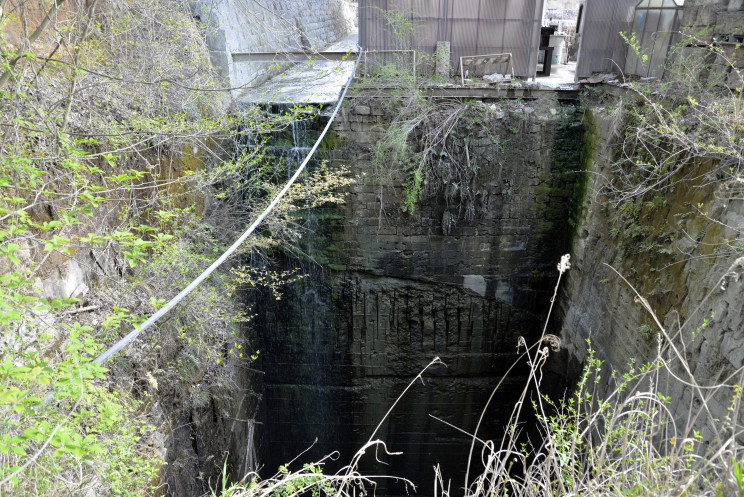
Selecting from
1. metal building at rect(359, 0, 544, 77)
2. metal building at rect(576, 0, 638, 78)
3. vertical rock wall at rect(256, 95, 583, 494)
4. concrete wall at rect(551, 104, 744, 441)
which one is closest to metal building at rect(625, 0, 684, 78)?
metal building at rect(576, 0, 638, 78)

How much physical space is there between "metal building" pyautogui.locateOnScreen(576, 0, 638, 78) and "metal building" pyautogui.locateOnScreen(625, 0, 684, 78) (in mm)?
163

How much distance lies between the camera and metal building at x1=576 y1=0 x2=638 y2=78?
18.9 ft

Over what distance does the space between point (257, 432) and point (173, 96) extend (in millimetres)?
4664

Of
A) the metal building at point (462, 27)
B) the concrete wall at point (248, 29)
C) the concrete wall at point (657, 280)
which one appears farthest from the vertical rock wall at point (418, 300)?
the concrete wall at point (248, 29)

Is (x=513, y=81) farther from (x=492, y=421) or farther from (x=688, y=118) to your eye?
(x=492, y=421)

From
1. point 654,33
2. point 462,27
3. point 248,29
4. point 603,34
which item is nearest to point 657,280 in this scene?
point 654,33

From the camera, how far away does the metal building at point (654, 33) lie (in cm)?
486

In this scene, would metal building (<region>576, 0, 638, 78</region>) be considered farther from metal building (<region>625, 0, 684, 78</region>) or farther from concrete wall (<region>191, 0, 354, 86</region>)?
concrete wall (<region>191, 0, 354, 86</region>)

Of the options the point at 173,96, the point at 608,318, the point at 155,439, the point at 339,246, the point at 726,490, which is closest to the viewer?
the point at 726,490

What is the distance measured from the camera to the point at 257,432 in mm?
6645

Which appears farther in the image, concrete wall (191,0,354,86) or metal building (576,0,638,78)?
metal building (576,0,638,78)

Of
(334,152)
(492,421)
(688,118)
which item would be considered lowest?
(492,421)

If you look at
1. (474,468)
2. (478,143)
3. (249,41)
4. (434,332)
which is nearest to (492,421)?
(474,468)

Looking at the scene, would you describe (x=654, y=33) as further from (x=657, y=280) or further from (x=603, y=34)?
(x=657, y=280)
